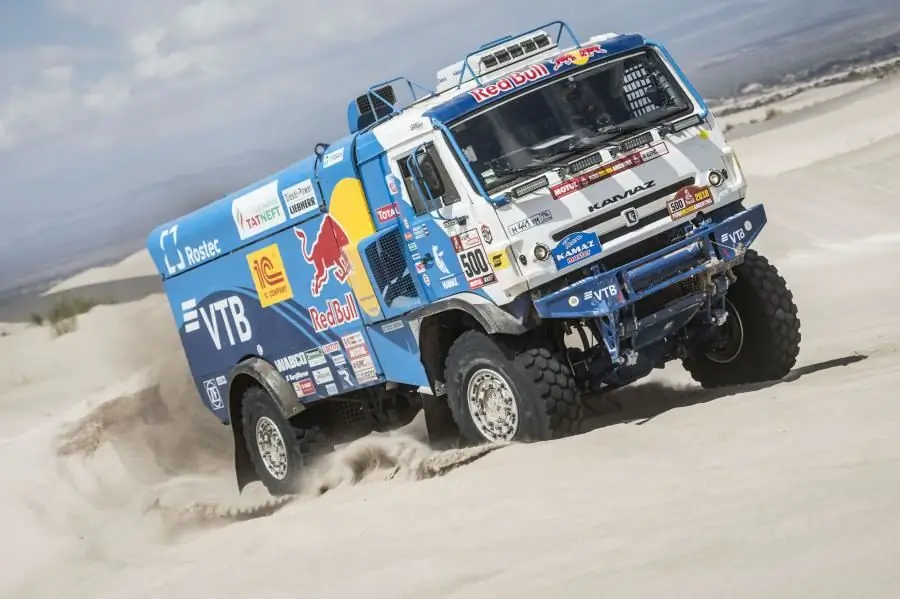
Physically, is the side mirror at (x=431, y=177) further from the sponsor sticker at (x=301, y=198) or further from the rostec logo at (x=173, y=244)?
the rostec logo at (x=173, y=244)

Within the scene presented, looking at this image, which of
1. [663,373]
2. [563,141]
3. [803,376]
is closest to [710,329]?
[803,376]

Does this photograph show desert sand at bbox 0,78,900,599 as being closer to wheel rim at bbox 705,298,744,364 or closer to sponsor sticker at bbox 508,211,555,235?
wheel rim at bbox 705,298,744,364

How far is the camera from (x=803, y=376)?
31.5 feet

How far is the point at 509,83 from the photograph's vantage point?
9.51 meters

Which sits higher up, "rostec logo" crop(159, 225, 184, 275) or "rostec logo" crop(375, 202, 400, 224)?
"rostec logo" crop(159, 225, 184, 275)

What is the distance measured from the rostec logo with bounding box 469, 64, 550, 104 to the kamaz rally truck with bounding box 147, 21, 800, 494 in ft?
0.06

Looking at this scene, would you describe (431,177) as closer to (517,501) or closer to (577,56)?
(577,56)

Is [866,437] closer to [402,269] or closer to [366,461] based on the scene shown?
[402,269]

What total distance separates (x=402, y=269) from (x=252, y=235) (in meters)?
2.22

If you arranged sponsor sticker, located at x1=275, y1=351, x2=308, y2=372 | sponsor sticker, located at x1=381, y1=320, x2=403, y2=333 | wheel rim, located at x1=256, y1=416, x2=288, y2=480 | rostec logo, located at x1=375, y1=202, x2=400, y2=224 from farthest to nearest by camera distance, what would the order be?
wheel rim, located at x1=256, y1=416, x2=288, y2=480 < sponsor sticker, located at x1=275, y1=351, x2=308, y2=372 < sponsor sticker, located at x1=381, y1=320, x2=403, y2=333 < rostec logo, located at x1=375, y1=202, x2=400, y2=224

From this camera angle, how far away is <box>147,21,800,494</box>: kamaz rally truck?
9141 mm

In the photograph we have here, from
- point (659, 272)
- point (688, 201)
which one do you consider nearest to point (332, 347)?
point (659, 272)

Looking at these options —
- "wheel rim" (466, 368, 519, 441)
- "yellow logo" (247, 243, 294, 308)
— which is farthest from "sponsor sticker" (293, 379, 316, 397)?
"wheel rim" (466, 368, 519, 441)

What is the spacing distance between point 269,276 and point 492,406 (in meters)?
3.14
